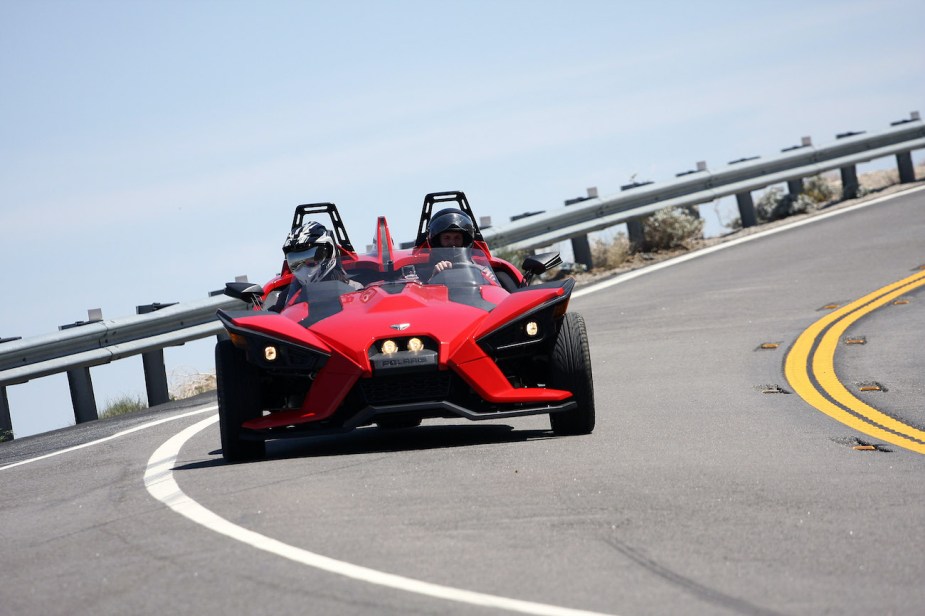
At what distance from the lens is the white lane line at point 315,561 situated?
4504 mm

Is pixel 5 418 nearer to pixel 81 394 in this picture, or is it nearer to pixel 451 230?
pixel 81 394

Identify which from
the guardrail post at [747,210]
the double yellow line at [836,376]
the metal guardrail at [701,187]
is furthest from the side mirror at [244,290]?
the guardrail post at [747,210]

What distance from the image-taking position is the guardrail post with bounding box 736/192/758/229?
901 inches

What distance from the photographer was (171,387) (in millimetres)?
17594

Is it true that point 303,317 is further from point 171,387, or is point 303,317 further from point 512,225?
point 512,225

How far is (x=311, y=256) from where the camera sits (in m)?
10.4

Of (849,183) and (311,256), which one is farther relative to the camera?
(849,183)

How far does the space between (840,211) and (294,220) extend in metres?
13.7

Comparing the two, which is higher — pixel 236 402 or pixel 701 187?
pixel 701 187

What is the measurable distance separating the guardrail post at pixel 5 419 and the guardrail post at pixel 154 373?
1774 millimetres

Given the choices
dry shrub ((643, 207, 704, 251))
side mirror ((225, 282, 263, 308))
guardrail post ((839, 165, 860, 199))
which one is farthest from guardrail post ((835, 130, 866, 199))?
side mirror ((225, 282, 263, 308))

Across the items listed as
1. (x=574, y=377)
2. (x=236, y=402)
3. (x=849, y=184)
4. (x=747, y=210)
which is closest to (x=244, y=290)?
(x=236, y=402)

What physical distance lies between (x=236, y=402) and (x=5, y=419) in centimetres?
604

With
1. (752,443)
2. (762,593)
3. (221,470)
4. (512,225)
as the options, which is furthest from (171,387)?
(762,593)
